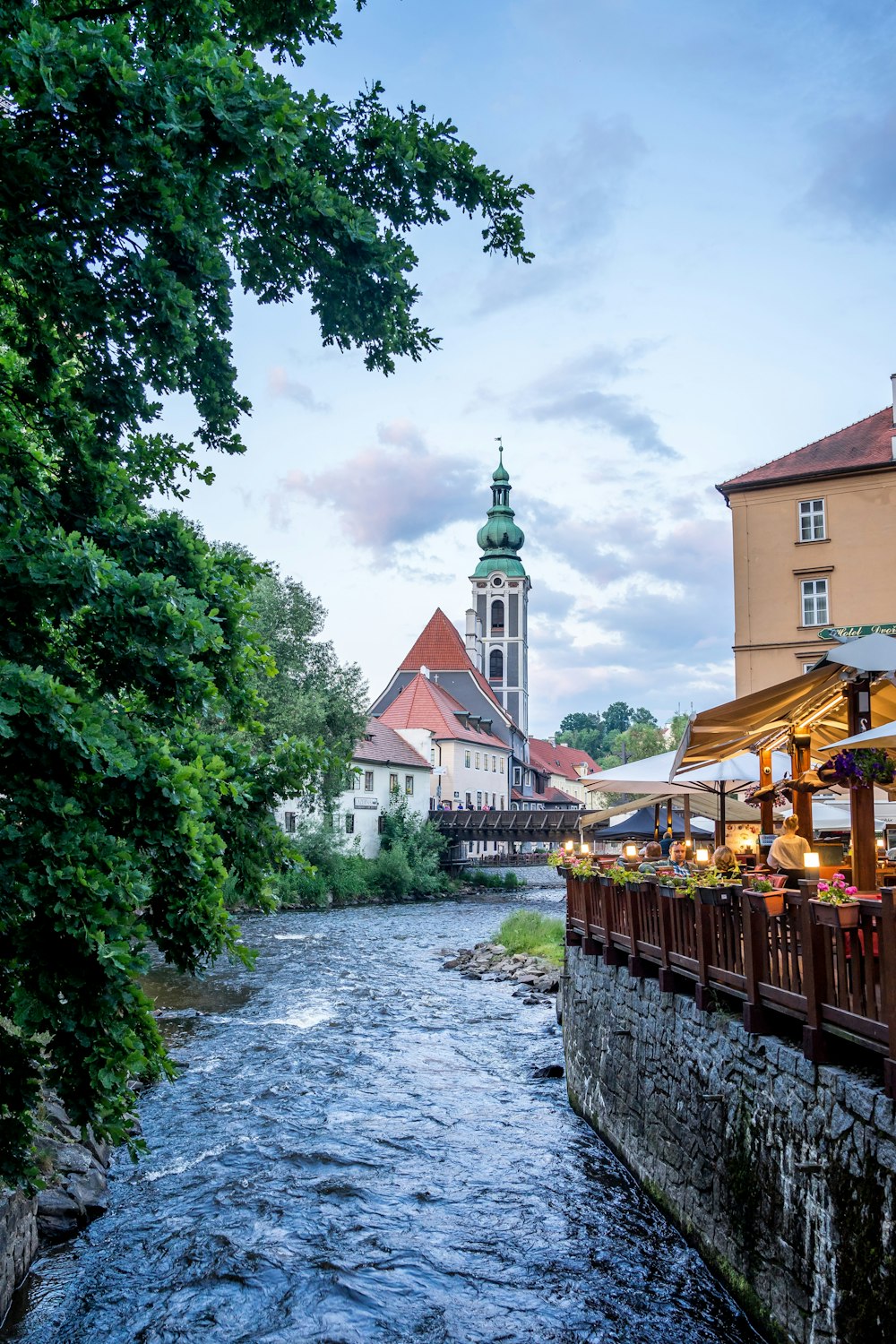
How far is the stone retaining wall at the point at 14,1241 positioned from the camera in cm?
681

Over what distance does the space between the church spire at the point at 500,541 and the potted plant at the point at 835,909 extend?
273 ft

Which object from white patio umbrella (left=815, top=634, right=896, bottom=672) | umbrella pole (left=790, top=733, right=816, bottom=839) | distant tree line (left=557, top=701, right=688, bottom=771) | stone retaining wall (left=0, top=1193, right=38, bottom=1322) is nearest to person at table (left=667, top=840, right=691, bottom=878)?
umbrella pole (left=790, top=733, right=816, bottom=839)

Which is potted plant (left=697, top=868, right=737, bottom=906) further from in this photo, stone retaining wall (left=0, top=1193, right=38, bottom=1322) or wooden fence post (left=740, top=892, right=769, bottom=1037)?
stone retaining wall (left=0, top=1193, right=38, bottom=1322)

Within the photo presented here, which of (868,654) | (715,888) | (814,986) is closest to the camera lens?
(814,986)

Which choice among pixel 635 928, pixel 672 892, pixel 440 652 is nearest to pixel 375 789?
pixel 440 652

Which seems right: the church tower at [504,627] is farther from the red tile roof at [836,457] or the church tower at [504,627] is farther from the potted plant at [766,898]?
the potted plant at [766,898]

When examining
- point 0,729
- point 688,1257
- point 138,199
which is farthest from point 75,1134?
point 138,199

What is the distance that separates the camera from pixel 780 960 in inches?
255

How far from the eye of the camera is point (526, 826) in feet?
163

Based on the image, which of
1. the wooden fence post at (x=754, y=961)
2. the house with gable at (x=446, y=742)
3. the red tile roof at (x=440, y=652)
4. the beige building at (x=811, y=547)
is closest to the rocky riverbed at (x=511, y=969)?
the beige building at (x=811, y=547)

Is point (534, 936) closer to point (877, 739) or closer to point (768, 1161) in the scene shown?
point (768, 1161)

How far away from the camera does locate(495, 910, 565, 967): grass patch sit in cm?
2508

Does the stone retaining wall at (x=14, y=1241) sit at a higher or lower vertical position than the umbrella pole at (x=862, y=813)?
lower

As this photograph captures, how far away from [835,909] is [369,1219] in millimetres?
5546
